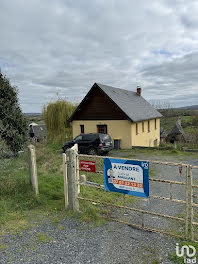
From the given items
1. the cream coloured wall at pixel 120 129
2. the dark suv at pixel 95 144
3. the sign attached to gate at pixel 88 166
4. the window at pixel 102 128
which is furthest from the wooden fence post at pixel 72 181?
the window at pixel 102 128

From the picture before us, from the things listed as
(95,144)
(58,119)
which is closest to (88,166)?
(95,144)

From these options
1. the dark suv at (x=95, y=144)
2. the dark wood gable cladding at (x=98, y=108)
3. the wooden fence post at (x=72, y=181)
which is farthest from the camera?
the dark wood gable cladding at (x=98, y=108)

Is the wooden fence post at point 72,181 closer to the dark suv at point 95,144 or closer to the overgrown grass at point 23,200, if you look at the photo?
the overgrown grass at point 23,200

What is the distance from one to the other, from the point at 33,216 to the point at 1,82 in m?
9.06

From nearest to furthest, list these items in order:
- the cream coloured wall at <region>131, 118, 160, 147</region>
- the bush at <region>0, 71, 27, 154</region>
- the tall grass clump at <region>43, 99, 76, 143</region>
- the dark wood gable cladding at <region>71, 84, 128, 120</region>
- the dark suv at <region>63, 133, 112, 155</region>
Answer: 1. the bush at <region>0, 71, 27, 154</region>
2. the dark suv at <region>63, 133, 112, 155</region>
3. the dark wood gable cladding at <region>71, 84, 128, 120</region>
4. the cream coloured wall at <region>131, 118, 160, 147</region>
5. the tall grass clump at <region>43, 99, 76, 143</region>

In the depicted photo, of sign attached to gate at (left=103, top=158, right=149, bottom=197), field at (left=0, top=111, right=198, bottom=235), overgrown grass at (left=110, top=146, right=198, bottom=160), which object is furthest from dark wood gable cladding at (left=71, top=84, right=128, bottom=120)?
sign attached to gate at (left=103, top=158, right=149, bottom=197)

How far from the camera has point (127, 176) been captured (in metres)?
4.69

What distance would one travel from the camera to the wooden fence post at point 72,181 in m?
5.41

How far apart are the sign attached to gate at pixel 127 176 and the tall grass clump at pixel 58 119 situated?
2247 centimetres

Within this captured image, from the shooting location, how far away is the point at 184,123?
5012cm

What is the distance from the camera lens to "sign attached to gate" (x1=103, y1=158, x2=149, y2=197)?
448cm

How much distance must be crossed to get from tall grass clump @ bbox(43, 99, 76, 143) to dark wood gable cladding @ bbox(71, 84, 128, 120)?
4.86 m

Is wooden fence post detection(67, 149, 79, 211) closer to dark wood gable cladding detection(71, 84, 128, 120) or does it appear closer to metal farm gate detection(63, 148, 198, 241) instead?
metal farm gate detection(63, 148, 198, 241)

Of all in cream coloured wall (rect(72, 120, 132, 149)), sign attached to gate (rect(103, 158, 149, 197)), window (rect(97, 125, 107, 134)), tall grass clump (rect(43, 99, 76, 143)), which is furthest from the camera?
tall grass clump (rect(43, 99, 76, 143))
